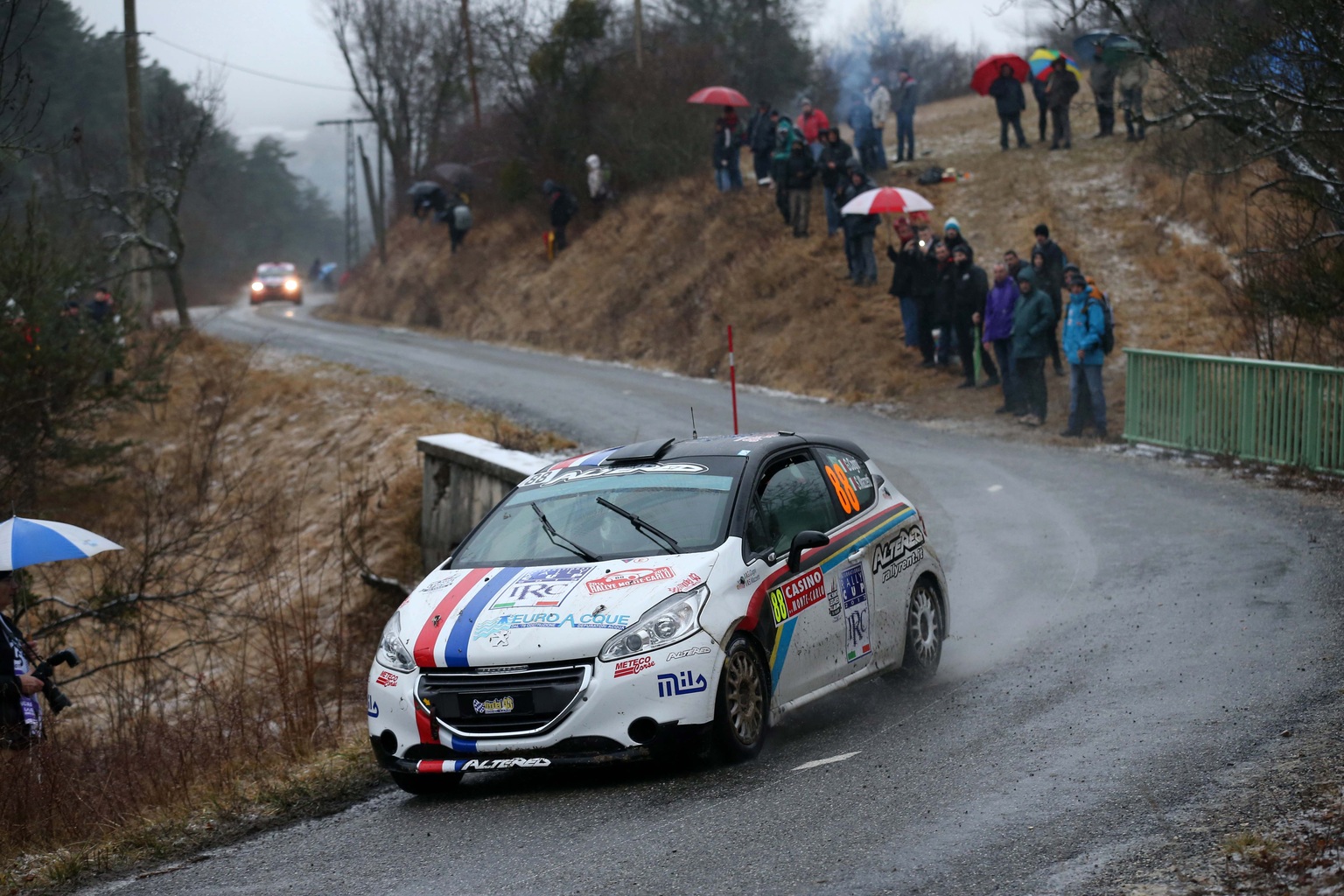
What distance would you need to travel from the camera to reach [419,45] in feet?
177

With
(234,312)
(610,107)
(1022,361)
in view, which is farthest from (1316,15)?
(234,312)

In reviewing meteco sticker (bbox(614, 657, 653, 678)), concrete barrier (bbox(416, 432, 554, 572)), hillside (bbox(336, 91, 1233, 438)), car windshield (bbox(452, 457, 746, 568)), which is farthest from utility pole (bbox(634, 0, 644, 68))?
meteco sticker (bbox(614, 657, 653, 678))

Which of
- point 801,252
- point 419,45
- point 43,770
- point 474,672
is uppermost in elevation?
point 419,45

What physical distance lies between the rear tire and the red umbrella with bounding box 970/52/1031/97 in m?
25.9

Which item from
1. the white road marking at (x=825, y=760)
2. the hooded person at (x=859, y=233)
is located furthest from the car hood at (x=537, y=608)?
the hooded person at (x=859, y=233)

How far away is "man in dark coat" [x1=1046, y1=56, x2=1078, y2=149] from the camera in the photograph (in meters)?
29.9

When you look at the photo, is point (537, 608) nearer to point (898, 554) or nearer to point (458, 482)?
point (898, 554)

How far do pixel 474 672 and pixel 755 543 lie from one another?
1737mm

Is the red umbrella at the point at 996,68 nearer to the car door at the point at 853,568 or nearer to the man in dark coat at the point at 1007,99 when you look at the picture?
the man in dark coat at the point at 1007,99

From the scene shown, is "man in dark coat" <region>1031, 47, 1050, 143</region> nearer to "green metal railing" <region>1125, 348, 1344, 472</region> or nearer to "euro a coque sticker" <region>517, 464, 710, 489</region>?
"green metal railing" <region>1125, 348, 1344, 472</region>

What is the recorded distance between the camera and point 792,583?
7.63 m

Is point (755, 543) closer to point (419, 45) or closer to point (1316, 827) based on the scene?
point (1316, 827)

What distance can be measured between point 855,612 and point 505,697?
7.89 ft

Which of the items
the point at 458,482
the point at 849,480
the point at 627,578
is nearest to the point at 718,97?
the point at 458,482
